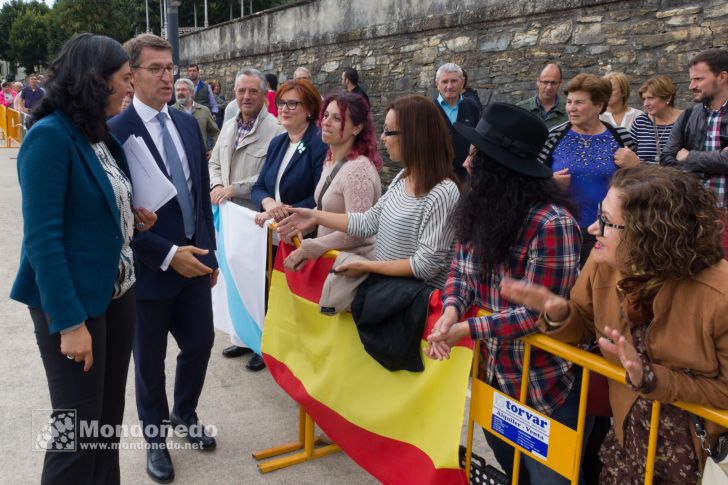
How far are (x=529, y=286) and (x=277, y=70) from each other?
16.2 m

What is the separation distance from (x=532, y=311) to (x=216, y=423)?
236cm

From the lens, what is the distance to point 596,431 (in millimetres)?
2432

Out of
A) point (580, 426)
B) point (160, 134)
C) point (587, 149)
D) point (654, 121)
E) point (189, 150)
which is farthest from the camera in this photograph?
point (654, 121)

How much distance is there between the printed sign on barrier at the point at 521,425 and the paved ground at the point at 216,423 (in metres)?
1.15

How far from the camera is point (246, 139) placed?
484cm

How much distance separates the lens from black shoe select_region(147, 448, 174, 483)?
327 cm

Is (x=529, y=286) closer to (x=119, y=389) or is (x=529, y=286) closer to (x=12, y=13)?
(x=119, y=389)

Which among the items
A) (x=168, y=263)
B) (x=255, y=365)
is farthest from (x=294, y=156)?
(x=255, y=365)

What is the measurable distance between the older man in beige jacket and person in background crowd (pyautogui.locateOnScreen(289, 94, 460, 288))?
196 centimetres

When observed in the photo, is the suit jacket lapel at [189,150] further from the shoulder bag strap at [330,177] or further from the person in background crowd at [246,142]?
the person in background crowd at [246,142]

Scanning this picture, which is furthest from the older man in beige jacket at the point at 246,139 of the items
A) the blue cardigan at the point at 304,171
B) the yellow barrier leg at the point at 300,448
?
the yellow barrier leg at the point at 300,448

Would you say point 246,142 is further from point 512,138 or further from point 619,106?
point 619,106

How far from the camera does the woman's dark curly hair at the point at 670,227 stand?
1.81m

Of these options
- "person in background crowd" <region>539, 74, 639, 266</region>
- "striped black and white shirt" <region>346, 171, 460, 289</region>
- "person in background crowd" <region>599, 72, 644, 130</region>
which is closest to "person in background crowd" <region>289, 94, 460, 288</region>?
"striped black and white shirt" <region>346, 171, 460, 289</region>
